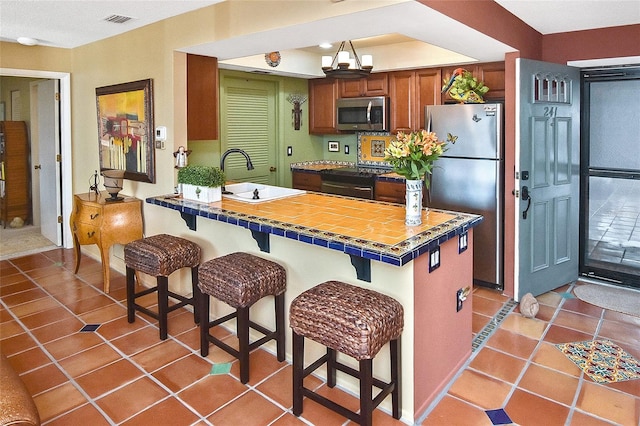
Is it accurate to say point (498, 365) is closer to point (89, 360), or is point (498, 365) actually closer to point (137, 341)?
point (137, 341)

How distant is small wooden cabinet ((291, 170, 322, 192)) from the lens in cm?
588

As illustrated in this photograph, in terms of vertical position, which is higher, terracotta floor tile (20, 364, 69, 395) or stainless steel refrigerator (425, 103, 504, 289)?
stainless steel refrigerator (425, 103, 504, 289)

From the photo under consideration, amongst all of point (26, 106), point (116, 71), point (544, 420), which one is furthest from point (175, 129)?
point (26, 106)

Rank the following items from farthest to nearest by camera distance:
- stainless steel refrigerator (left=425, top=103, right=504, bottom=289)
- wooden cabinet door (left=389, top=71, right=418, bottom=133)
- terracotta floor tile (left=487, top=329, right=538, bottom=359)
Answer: wooden cabinet door (left=389, top=71, right=418, bottom=133), stainless steel refrigerator (left=425, top=103, right=504, bottom=289), terracotta floor tile (left=487, top=329, right=538, bottom=359)

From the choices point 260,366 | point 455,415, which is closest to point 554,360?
point 455,415

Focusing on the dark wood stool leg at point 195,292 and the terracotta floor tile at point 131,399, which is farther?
the dark wood stool leg at point 195,292

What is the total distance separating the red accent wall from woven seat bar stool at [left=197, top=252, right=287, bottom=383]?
327 cm

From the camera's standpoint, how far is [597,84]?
4.31m

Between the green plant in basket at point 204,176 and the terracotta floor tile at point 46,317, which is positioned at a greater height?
the green plant in basket at point 204,176

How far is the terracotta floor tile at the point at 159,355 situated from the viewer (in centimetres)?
295

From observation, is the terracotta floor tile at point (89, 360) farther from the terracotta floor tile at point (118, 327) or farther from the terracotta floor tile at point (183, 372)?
the terracotta floor tile at point (183, 372)

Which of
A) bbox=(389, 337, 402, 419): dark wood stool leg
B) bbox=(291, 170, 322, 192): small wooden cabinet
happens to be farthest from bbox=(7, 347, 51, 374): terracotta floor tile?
bbox=(291, 170, 322, 192): small wooden cabinet

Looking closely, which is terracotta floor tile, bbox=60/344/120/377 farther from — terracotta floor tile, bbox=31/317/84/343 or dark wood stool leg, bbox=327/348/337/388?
dark wood stool leg, bbox=327/348/337/388

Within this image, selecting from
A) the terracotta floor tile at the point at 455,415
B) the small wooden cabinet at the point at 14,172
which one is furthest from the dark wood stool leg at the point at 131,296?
the small wooden cabinet at the point at 14,172
